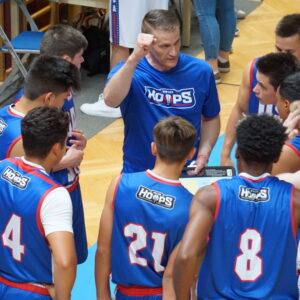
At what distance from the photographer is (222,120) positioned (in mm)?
7172

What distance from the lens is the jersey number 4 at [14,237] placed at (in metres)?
3.17

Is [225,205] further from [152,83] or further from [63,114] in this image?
[152,83]

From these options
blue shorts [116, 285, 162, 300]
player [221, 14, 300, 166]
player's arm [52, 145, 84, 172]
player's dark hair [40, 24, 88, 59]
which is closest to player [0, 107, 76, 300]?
blue shorts [116, 285, 162, 300]

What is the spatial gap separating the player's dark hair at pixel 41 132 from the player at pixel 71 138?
2.24ft

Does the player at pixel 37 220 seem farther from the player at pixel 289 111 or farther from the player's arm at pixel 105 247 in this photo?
the player at pixel 289 111

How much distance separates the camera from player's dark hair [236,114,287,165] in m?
3.06

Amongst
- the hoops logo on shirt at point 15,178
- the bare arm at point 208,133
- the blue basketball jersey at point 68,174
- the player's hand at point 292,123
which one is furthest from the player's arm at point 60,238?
the bare arm at point 208,133

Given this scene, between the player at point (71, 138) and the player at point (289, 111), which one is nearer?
the player at point (289, 111)

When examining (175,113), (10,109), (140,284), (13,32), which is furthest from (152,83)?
(13,32)

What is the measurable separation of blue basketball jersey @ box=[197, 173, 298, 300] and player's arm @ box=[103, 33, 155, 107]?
1.13m

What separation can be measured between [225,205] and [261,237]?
20 centimetres

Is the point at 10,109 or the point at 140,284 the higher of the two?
the point at 10,109

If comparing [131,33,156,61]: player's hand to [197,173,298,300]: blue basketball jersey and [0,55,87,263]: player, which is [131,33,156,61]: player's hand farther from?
[197,173,298,300]: blue basketball jersey

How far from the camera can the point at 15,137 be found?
3.64 m
